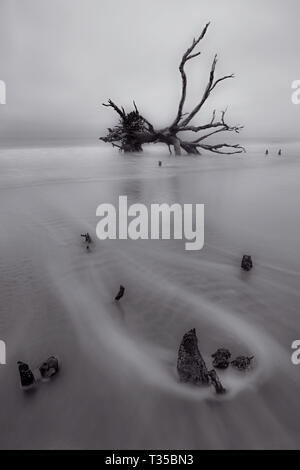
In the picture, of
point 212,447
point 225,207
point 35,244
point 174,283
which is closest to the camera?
point 212,447

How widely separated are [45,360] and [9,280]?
3.80 ft

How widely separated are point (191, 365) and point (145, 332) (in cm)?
46

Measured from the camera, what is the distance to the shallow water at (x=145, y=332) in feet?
4.34

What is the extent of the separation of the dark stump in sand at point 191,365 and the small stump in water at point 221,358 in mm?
110

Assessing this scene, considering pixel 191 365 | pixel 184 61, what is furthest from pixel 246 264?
pixel 184 61

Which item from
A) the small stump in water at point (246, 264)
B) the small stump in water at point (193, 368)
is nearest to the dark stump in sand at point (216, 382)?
the small stump in water at point (193, 368)

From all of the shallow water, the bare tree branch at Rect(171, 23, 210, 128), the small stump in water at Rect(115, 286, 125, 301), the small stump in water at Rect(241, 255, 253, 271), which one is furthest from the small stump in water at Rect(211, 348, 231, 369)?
the bare tree branch at Rect(171, 23, 210, 128)

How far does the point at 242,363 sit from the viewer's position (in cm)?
160

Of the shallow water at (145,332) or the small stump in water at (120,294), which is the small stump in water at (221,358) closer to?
the shallow water at (145,332)

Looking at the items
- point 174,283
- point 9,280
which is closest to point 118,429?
point 174,283

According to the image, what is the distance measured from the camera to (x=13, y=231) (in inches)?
154

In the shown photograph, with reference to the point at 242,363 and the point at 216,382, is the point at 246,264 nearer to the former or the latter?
the point at 242,363

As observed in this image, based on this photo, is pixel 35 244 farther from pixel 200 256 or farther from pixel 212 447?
pixel 212 447

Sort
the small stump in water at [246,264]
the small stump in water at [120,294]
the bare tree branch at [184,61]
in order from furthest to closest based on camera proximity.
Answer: the bare tree branch at [184,61], the small stump in water at [246,264], the small stump in water at [120,294]
